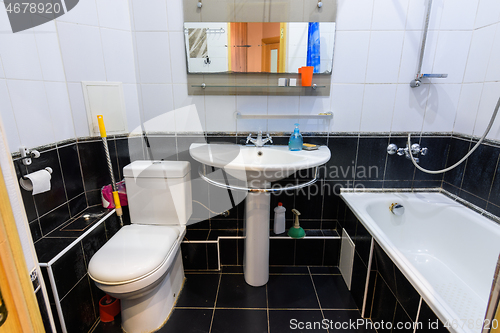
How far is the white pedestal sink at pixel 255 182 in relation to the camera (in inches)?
52.8

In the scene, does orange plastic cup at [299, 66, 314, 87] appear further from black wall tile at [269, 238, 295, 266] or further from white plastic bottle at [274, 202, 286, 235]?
black wall tile at [269, 238, 295, 266]

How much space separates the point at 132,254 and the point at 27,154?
67cm

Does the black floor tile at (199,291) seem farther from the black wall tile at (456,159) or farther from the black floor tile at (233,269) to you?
the black wall tile at (456,159)

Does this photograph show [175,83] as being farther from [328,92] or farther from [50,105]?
[328,92]

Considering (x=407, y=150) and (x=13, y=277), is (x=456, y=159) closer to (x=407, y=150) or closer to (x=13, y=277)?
(x=407, y=150)

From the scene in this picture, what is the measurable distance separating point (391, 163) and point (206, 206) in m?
1.34

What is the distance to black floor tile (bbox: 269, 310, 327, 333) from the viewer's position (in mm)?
1364

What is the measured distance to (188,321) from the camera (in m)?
1.41

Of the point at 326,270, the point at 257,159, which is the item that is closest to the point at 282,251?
the point at 326,270

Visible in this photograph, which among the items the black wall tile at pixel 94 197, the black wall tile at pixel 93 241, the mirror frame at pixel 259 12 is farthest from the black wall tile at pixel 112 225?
the mirror frame at pixel 259 12

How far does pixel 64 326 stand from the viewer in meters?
1.18

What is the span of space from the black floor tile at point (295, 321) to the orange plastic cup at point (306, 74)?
4.50ft

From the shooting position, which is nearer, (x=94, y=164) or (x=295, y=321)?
(x=295, y=321)

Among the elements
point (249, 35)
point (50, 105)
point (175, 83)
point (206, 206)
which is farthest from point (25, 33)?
point (206, 206)
